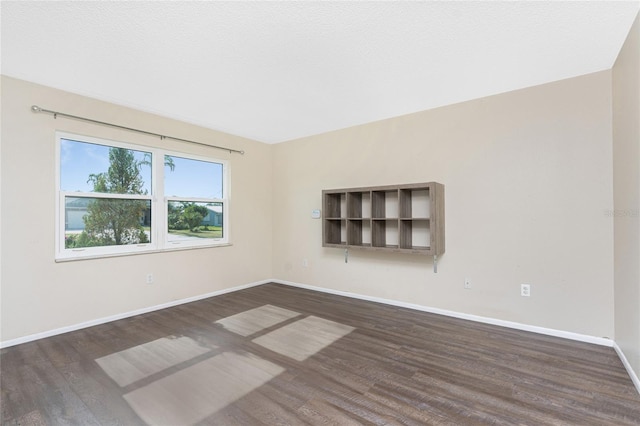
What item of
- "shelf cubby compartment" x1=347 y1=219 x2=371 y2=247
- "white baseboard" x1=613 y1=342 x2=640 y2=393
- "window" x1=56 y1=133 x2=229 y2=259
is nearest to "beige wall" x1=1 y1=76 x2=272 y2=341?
"window" x1=56 y1=133 x2=229 y2=259

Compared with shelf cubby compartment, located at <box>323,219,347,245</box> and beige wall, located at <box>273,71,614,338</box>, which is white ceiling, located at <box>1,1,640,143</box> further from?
shelf cubby compartment, located at <box>323,219,347,245</box>

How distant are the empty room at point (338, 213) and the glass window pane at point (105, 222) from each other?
0.08ft

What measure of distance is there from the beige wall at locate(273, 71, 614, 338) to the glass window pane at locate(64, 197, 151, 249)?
112 inches

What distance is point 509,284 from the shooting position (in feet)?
10.1

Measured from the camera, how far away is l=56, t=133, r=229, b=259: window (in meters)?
3.16

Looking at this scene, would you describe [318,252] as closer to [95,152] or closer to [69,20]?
[95,152]

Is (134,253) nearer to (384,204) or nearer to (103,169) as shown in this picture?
(103,169)

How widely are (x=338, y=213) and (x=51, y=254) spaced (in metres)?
3.39

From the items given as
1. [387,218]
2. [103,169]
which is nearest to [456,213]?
[387,218]

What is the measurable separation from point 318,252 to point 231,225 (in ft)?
4.80

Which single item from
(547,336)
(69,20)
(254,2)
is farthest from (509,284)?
(69,20)

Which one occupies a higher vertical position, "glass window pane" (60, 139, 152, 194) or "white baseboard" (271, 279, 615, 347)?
"glass window pane" (60, 139, 152, 194)

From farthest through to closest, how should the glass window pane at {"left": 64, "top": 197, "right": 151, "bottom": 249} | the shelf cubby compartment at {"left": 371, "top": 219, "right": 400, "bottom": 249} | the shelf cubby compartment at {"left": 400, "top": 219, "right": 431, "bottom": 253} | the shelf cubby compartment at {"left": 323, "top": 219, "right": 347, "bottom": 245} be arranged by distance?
the shelf cubby compartment at {"left": 323, "top": 219, "right": 347, "bottom": 245}
the shelf cubby compartment at {"left": 371, "top": 219, "right": 400, "bottom": 249}
the shelf cubby compartment at {"left": 400, "top": 219, "right": 431, "bottom": 253}
the glass window pane at {"left": 64, "top": 197, "right": 151, "bottom": 249}

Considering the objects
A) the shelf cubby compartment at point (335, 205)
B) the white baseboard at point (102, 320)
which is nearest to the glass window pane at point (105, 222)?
the white baseboard at point (102, 320)
